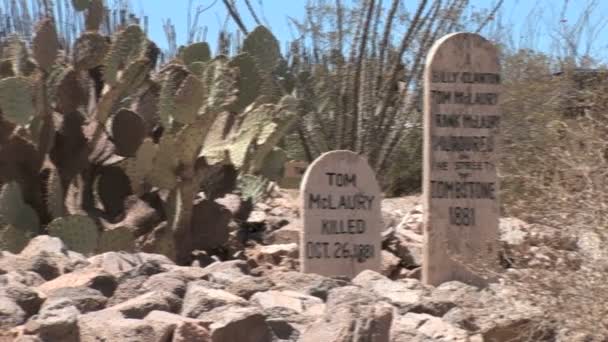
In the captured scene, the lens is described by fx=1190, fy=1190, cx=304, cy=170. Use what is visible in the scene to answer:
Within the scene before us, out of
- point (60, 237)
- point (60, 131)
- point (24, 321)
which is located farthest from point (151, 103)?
point (24, 321)

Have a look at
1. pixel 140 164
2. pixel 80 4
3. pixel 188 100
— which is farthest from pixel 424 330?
pixel 80 4

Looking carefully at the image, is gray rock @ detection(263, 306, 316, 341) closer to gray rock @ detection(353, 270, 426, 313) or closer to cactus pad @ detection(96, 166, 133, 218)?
gray rock @ detection(353, 270, 426, 313)

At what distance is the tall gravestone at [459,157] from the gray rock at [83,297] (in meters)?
2.80

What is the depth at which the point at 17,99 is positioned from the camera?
312 inches

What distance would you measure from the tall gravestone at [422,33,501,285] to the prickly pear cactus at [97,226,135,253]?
6.62ft

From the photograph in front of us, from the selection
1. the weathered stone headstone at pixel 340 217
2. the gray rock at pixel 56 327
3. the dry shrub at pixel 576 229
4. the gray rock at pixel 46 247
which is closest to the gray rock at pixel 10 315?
the gray rock at pixel 56 327

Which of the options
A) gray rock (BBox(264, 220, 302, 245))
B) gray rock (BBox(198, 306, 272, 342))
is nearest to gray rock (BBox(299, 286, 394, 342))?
gray rock (BBox(198, 306, 272, 342))

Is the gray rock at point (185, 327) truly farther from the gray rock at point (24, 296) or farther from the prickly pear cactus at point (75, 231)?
the prickly pear cactus at point (75, 231)

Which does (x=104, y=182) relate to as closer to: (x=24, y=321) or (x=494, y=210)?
(x=494, y=210)

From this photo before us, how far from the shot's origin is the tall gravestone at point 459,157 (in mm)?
7656

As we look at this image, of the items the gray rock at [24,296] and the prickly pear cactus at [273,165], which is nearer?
the gray rock at [24,296]

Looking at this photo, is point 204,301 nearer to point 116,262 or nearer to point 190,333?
point 190,333

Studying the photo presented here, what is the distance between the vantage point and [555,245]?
5848 millimetres

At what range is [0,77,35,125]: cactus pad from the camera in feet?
25.8
